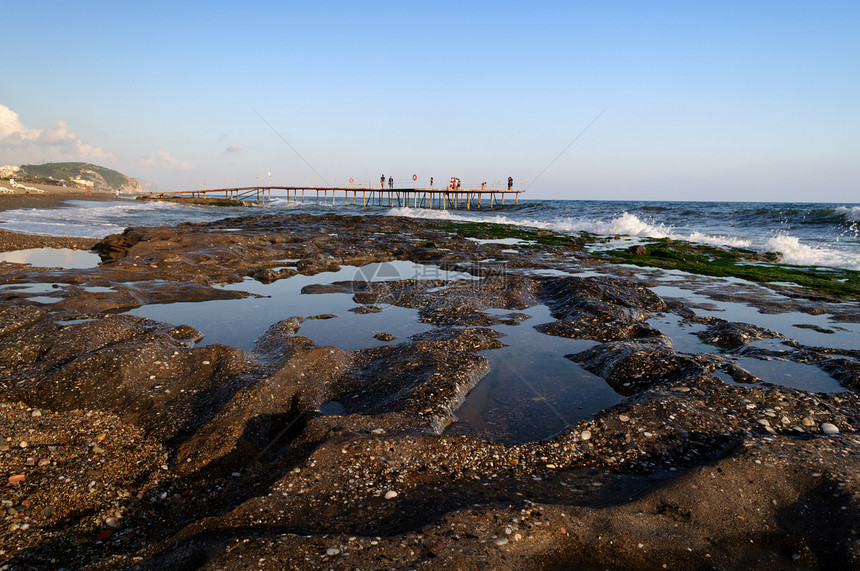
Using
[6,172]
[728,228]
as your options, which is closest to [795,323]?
[728,228]

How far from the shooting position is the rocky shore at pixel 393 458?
315 centimetres

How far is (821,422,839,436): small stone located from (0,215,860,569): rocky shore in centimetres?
5

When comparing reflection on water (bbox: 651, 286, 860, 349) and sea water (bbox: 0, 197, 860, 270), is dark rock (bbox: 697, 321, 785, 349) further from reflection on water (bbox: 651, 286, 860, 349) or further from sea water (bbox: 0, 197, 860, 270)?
sea water (bbox: 0, 197, 860, 270)

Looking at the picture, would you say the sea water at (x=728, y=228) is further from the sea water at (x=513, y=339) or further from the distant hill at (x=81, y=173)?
the distant hill at (x=81, y=173)

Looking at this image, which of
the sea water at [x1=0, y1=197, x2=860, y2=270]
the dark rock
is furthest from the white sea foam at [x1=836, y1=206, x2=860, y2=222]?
the dark rock

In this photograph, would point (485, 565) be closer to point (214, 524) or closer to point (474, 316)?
point (214, 524)

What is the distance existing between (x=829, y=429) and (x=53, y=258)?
1974 cm

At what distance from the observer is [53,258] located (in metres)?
15.0

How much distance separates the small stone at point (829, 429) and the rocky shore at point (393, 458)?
2.0 inches

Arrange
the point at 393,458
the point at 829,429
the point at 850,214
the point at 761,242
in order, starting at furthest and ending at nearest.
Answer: the point at 850,214, the point at 761,242, the point at 829,429, the point at 393,458

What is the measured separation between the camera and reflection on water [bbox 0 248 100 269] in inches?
545

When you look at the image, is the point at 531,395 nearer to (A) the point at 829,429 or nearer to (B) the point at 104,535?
(A) the point at 829,429

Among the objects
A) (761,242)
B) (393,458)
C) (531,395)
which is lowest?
(531,395)

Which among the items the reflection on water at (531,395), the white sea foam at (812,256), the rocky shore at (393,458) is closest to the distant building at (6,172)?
the rocky shore at (393,458)
